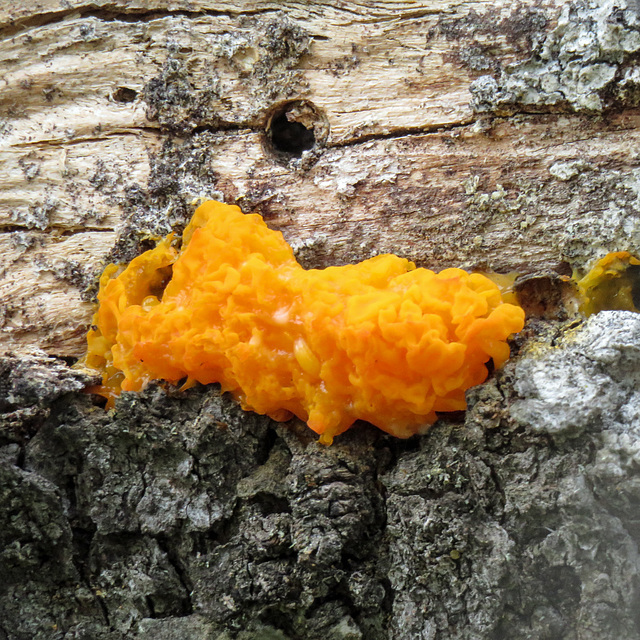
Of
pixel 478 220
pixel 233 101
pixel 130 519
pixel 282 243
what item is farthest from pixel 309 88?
pixel 130 519

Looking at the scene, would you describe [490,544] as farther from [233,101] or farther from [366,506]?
→ [233,101]

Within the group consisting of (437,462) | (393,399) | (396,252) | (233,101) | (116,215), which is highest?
(233,101)

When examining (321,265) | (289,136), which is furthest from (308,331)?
(289,136)

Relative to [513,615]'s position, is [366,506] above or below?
above

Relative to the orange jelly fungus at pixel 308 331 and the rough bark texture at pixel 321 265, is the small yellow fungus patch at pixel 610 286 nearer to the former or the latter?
the rough bark texture at pixel 321 265

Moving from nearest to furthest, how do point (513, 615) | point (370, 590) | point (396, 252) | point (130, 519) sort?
point (513, 615), point (370, 590), point (130, 519), point (396, 252)

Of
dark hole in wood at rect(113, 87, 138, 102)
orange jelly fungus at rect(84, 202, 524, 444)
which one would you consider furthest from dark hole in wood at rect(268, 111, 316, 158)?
dark hole in wood at rect(113, 87, 138, 102)
